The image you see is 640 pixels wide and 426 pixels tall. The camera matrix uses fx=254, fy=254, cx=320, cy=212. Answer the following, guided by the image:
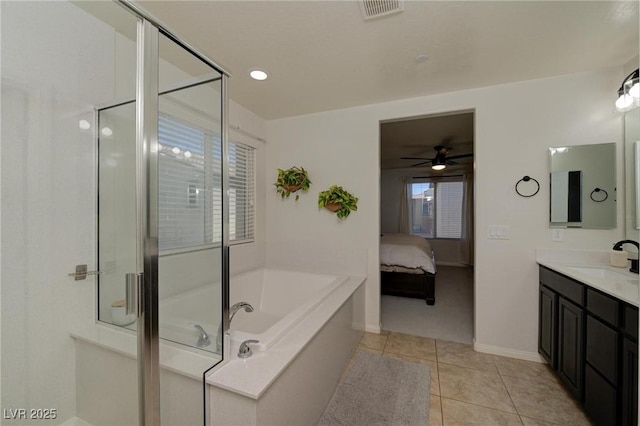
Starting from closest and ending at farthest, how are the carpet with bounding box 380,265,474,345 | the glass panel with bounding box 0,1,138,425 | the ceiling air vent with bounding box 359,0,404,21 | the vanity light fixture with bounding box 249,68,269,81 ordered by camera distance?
the glass panel with bounding box 0,1,138,425
the ceiling air vent with bounding box 359,0,404,21
the vanity light fixture with bounding box 249,68,269,81
the carpet with bounding box 380,265,474,345

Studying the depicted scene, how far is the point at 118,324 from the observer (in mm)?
1305

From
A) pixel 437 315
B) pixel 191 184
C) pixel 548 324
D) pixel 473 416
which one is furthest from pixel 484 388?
pixel 191 184

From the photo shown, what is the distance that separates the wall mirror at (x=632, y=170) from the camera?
1857 millimetres

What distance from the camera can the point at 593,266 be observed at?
201 cm

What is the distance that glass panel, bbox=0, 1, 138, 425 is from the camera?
1.18m

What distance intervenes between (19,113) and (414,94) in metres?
2.81

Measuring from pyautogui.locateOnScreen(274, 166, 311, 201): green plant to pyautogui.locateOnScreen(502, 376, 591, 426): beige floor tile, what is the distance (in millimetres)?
2534

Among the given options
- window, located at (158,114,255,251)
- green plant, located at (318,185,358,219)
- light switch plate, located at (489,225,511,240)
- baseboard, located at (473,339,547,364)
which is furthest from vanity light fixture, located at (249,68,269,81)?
baseboard, located at (473,339,547,364)

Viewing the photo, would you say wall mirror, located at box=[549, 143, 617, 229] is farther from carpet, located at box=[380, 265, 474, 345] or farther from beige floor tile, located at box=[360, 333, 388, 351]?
beige floor tile, located at box=[360, 333, 388, 351]

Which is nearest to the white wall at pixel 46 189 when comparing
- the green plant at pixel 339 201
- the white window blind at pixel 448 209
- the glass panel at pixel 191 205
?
the glass panel at pixel 191 205

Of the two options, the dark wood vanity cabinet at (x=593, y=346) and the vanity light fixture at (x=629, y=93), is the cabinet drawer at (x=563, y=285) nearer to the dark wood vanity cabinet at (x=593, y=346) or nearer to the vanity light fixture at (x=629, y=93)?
the dark wood vanity cabinet at (x=593, y=346)

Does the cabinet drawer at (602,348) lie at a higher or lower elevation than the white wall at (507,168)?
lower

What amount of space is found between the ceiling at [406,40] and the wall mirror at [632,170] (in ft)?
1.55

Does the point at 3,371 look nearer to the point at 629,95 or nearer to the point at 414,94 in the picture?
the point at 414,94
